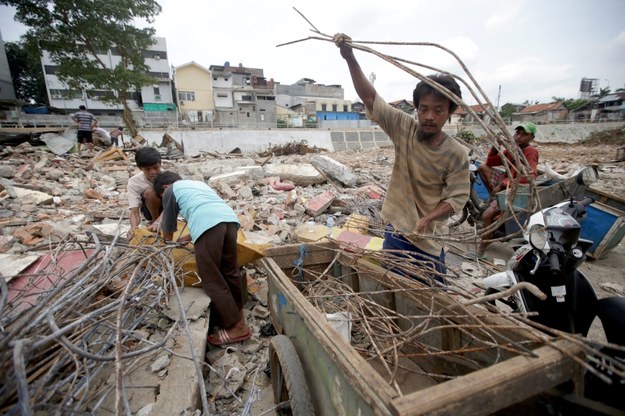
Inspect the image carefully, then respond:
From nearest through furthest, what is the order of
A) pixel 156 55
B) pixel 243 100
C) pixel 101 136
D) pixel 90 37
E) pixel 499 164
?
pixel 499 164 < pixel 101 136 < pixel 90 37 < pixel 156 55 < pixel 243 100

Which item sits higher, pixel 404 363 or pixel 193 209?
pixel 193 209

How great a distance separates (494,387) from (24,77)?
162 feet

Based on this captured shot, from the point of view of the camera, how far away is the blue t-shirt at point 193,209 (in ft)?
8.09

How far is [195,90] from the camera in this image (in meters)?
36.6

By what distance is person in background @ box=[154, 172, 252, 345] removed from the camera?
8.14 feet

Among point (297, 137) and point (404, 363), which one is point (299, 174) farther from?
point (297, 137)

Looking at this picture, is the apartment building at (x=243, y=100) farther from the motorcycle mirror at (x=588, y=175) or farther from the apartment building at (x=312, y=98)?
the motorcycle mirror at (x=588, y=175)

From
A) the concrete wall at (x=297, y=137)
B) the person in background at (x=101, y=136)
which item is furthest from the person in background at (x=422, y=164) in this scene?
the concrete wall at (x=297, y=137)

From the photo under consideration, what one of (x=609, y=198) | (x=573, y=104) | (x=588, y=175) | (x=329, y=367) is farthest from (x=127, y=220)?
(x=573, y=104)

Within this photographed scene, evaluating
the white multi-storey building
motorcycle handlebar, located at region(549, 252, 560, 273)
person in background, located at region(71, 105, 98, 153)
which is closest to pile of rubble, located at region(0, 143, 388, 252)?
person in background, located at region(71, 105, 98, 153)

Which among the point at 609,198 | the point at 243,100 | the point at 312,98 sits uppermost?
the point at 312,98

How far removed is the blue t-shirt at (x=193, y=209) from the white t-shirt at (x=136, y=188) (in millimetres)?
1021

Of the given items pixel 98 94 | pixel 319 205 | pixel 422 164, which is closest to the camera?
pixel 422 164

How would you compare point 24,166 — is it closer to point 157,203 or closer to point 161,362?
point 157,203
